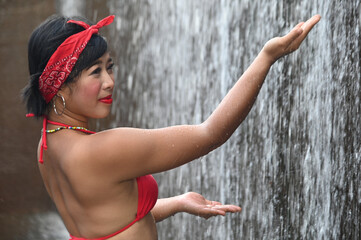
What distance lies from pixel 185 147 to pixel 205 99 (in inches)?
116

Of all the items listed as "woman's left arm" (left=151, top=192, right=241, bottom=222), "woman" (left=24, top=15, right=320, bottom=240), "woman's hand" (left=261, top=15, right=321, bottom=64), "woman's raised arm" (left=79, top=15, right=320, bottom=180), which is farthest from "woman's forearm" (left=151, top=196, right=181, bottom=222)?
"woman's hand" (left=261, top=15, right=321, bottom=64)

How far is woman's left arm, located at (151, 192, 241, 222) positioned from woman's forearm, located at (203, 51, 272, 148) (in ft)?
1.08

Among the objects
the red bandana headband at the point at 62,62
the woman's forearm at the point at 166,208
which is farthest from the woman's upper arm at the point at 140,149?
the woman's forearm at the point at 166,208

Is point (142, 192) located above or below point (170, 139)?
below

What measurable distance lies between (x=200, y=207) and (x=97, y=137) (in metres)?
0.54

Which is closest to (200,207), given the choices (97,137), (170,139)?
(170,139)

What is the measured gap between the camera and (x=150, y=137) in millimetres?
1888

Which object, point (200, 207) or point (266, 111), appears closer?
point (200, 207)

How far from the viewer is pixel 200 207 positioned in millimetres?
2221

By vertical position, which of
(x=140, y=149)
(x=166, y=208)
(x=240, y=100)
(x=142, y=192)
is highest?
(x=240, y=100)

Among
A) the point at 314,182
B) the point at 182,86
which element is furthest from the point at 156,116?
the point at 314,182

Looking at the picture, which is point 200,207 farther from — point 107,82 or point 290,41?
point 290,41

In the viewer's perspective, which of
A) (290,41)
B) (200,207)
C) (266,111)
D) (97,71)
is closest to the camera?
(290,41)

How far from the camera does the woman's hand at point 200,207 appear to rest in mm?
2096
